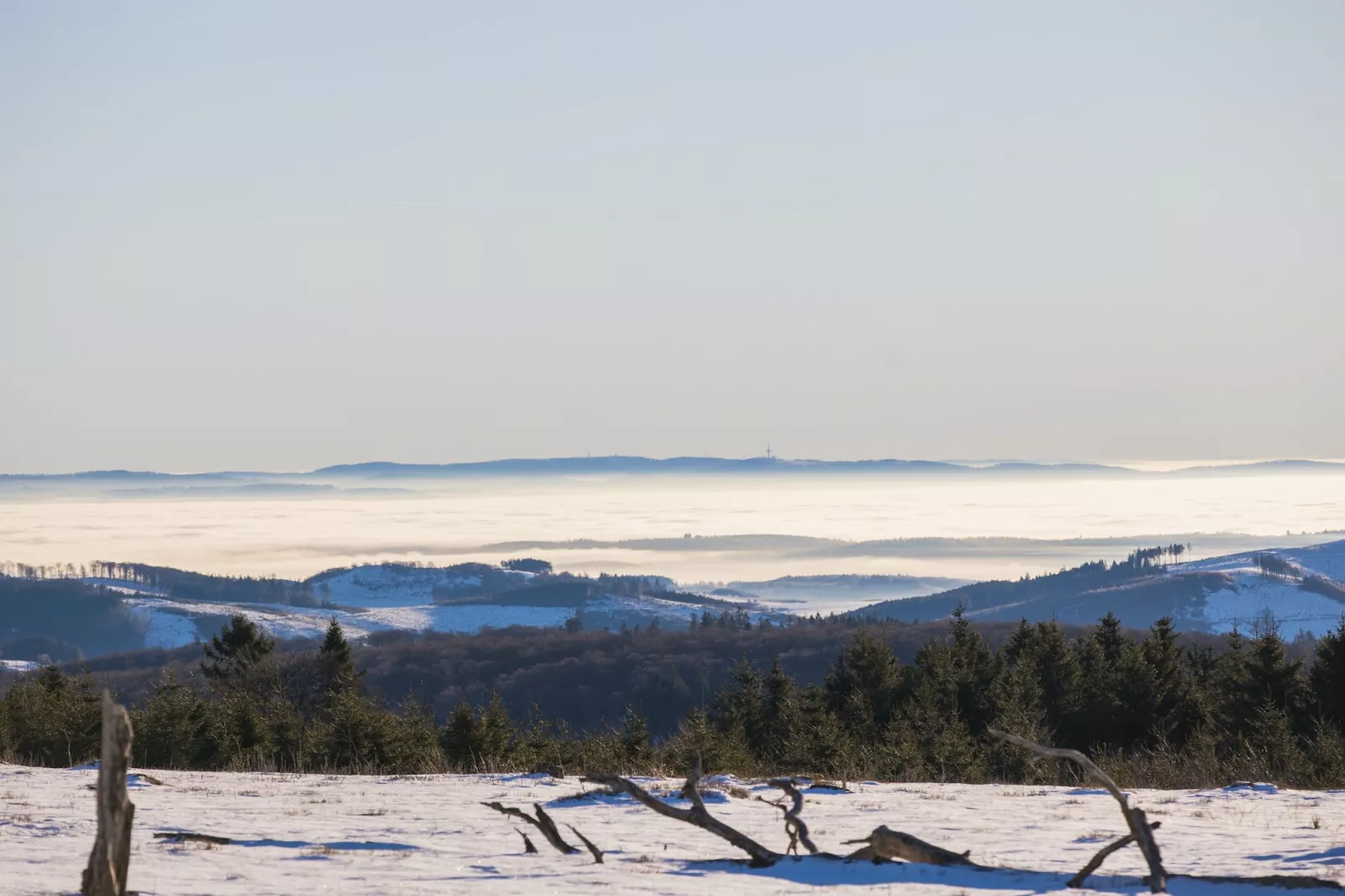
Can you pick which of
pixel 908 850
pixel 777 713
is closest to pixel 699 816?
pixel 908 850

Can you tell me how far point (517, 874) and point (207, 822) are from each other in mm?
5300

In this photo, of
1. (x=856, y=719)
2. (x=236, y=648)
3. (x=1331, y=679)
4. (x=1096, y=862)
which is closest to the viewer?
(x=1096, y=862)

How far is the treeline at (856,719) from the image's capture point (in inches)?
1236

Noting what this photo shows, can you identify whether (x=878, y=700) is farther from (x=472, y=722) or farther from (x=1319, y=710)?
(x=472, y=722)

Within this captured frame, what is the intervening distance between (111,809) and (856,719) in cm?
5891

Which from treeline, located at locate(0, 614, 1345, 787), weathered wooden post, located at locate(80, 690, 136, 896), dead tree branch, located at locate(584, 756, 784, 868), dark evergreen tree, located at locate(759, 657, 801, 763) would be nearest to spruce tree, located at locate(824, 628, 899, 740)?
treeline, located at locate(0, 614, 1345, 787)

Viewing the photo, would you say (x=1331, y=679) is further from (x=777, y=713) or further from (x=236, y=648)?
(x=236, y=648)

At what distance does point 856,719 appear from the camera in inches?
2564

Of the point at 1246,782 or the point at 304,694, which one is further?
the point at 304,694

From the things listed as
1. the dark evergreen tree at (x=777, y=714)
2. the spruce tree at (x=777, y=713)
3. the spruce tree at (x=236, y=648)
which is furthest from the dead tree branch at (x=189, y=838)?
the spruce tree at (x=236, y=648)

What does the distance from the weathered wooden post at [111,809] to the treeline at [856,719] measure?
50.6ft

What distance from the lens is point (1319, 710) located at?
186 feet

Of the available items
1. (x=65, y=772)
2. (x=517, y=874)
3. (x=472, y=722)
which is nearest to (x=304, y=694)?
(x=472, y=722)

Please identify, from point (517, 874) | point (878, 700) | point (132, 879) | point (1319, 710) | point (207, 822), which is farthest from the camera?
point (878, 700)
